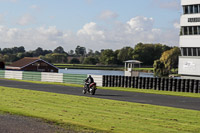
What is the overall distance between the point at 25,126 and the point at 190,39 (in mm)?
38275

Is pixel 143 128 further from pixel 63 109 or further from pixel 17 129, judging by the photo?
pixel 63 109

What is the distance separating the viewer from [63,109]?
15023 millimetres

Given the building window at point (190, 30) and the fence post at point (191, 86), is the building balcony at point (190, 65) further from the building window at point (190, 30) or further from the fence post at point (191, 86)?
the fence post at point (191, 86)

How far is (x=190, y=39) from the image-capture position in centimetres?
4578

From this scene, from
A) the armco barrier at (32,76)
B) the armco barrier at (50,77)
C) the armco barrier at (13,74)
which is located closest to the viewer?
the armco barrier at (50,77)

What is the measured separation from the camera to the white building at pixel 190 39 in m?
44.8

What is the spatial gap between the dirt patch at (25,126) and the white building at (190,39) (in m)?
35.9

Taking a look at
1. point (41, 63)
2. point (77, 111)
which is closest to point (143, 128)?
point (77, 111)

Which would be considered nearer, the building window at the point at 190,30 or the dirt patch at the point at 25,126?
the dirt patch at the point at 25,126

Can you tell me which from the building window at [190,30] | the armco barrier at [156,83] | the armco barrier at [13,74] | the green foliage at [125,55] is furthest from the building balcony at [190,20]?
the green foliage at [125,55]

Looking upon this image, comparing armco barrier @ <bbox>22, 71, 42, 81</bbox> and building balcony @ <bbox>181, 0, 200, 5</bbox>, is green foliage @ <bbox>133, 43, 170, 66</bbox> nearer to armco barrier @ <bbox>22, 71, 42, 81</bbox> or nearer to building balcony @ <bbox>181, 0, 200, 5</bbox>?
building balcony @ <bbox>181, 0, 200, 5</bbox>

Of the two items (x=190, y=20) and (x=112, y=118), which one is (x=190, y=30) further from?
(x=112, y=118)

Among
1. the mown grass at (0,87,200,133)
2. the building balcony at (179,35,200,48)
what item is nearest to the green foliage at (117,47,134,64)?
the building balcony at (179,35,200,48)

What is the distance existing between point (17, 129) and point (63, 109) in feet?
16.7
